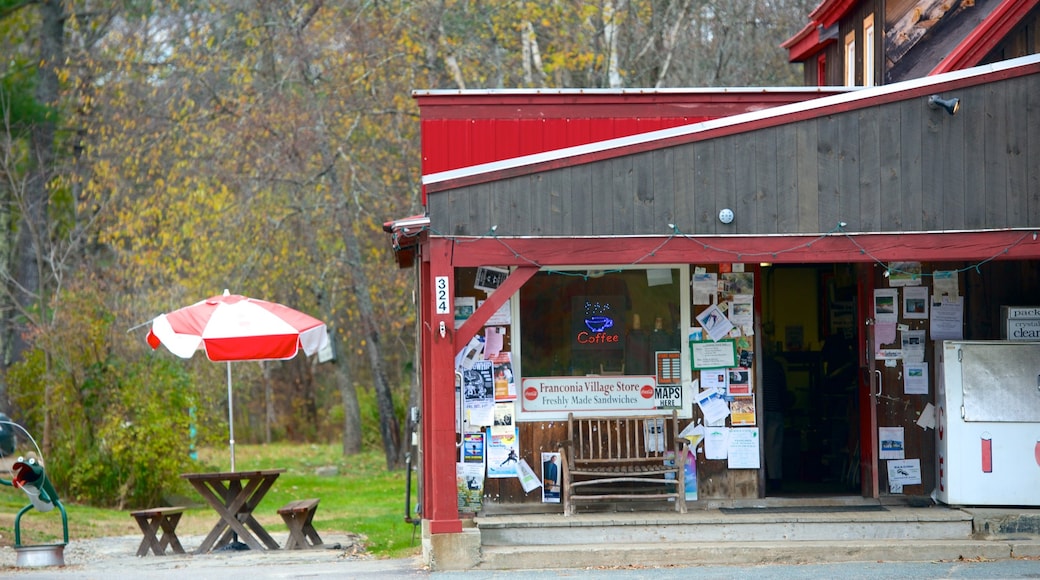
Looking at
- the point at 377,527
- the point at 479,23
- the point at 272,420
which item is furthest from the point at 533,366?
the point at 272,420

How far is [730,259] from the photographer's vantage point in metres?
10.2

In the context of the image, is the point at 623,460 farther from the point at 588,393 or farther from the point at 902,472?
the point at 902,472

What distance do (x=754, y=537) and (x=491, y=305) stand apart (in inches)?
121

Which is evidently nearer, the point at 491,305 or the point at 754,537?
the point at 491,305

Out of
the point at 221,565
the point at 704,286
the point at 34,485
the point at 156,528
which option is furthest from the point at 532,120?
the point at 34,485

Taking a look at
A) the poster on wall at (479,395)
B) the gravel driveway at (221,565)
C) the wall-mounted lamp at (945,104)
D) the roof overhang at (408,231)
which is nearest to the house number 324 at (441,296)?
the roof overhang at (408,231)

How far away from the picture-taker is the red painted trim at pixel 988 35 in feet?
38.9

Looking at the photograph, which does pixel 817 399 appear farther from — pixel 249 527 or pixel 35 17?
pixel 35 17

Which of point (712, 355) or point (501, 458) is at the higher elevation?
point (712, 355)

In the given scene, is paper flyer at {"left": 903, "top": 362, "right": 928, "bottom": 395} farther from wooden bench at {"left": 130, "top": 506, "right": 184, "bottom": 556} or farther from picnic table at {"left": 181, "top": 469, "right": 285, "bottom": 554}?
wooden bench at {"left": 130, "top": 506, "right": 184, "bottom": 556}

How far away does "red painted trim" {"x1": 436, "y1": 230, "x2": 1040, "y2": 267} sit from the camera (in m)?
10.2

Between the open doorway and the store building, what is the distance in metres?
0.04

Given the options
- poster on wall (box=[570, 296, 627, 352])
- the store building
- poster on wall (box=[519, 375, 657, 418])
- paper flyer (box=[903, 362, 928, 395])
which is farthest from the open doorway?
poster on wall (box=[570, 296, 627, 352])

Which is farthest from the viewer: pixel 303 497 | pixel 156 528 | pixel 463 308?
pixel 303 497
